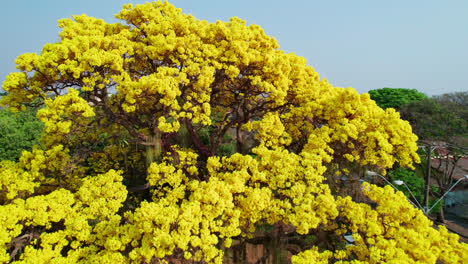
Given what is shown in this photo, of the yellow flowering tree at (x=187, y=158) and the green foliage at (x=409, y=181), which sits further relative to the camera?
the green foliage at (x=409, y=181)

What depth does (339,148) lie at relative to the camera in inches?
374

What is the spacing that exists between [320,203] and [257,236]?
4087 mm

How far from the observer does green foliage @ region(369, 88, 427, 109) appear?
32.1 m

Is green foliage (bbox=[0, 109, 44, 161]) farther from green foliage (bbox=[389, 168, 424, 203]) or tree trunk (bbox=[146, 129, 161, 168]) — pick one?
green foliage (bbox=[389, 168, 424, 203])

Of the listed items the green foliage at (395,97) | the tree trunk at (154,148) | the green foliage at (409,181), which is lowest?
the green foliage at (409,181)

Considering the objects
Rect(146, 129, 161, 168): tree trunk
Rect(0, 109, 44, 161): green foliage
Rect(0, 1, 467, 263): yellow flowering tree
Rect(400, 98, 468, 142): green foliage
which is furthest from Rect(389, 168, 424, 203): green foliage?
Rect(0, 109, 44, 161): green foliage

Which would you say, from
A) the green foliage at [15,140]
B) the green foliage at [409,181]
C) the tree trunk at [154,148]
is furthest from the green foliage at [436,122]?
the green foliage at [15,140]

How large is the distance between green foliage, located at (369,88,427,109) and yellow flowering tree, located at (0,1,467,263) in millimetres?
24763

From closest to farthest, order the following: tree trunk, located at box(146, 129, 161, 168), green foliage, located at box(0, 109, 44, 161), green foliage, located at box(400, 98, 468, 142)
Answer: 1. tree trunk, located at box(146, 129, 161, 168)
2. green foliage, located at box(0, 109, 44, 161)
3. green foliage, located at box(400, 98, 468, 142)

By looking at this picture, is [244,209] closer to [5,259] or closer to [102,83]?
[5,259]

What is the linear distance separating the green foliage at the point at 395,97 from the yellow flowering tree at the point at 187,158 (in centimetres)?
2476

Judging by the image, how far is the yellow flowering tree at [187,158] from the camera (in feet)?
19.4

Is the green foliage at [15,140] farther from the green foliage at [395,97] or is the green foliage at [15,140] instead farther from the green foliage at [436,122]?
the green foliage at [395,97]

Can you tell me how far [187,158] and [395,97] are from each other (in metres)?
33.1
